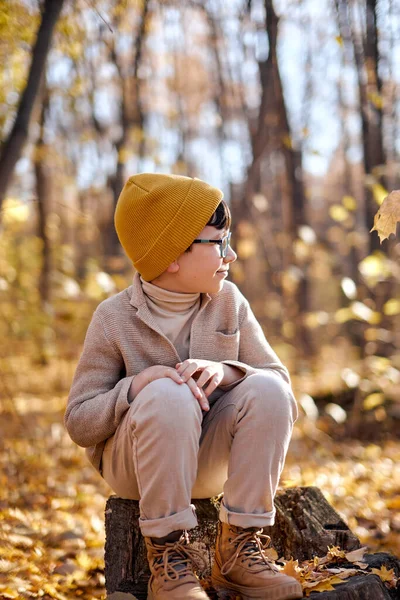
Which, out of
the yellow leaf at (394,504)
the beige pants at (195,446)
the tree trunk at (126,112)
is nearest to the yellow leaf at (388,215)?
the beige pants at (195,446)

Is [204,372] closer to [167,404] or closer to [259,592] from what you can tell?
[167,404]

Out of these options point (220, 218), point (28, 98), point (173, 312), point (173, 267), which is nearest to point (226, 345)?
point (173, 312)

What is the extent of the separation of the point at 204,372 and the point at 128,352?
0.31 meters

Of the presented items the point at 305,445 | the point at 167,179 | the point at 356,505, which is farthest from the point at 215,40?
the point at 167,179

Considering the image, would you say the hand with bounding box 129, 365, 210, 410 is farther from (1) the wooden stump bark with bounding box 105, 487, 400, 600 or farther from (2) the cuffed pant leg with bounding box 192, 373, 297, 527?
(1) the wooden stump bark with bounding box 105, 487, 400, 600

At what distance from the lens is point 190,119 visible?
1802 centimetres

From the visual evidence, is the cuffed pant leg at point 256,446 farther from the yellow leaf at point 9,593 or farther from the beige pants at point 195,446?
the yellow leaf at point 9,593

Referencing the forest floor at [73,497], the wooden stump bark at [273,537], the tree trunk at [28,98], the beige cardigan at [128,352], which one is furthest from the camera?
the tree trunk at [28,98]

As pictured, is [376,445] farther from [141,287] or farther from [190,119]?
[190,119]

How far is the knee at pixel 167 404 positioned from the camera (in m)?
1.81

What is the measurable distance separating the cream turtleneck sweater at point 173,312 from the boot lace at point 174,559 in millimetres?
615

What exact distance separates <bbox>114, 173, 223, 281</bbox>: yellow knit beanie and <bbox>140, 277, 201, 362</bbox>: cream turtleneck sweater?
0.20 ft

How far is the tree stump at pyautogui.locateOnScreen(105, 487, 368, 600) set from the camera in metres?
2.23

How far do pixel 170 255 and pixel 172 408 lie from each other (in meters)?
0.55
